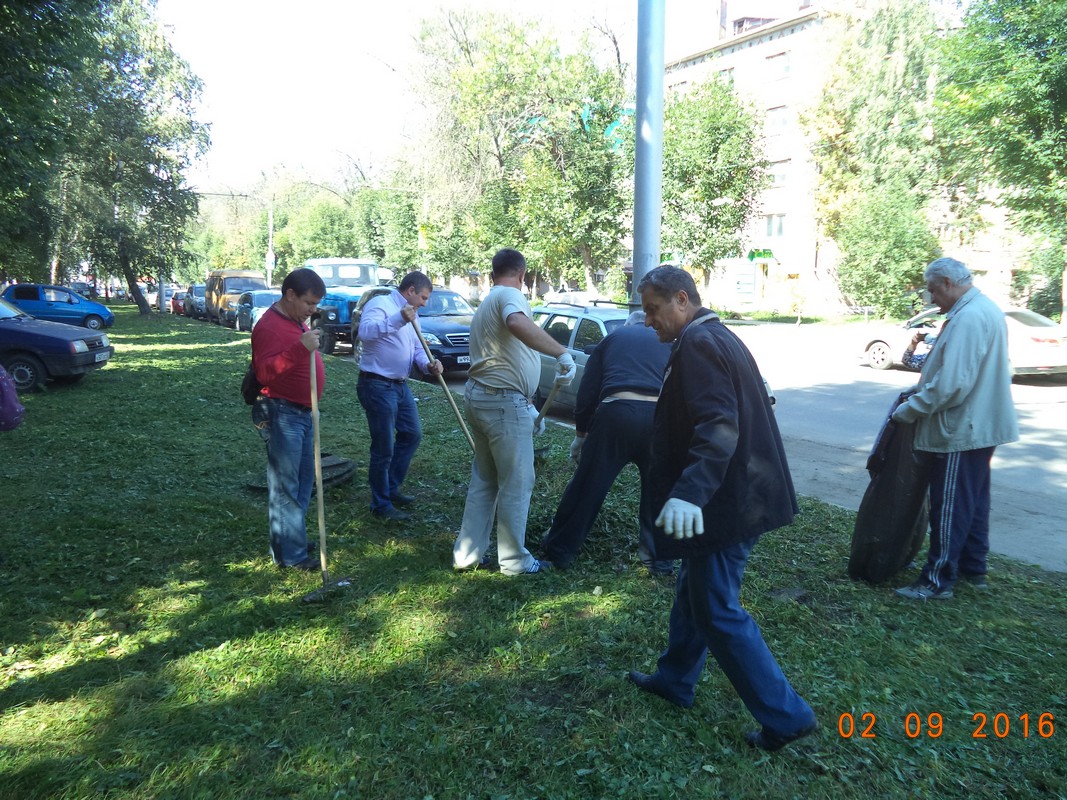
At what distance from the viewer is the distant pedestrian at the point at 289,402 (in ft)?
15.8

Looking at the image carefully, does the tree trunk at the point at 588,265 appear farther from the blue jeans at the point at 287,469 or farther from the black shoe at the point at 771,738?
the black shoe at the point at 771,738

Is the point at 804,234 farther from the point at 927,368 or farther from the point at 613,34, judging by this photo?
the point at 927,368

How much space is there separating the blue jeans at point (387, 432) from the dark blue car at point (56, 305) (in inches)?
856

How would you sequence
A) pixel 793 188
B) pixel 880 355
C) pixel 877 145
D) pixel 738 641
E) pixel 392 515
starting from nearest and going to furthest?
pixel 738 641 → pixel 392 515 → pixel 880 355 → pixel 877 145 → pixel 793 188

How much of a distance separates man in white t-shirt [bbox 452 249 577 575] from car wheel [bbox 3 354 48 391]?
1141 centimetres

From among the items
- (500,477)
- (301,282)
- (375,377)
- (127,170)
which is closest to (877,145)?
(127,170)

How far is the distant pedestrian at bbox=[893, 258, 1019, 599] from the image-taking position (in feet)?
15.1

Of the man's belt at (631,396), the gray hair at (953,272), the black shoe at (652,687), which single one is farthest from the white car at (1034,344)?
the black shoe at (652,687)

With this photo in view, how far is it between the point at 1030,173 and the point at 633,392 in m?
19.3

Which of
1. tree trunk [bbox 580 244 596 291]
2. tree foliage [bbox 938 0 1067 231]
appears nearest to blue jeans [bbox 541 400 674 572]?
tree foliage [bbox 938 0 1067 231]

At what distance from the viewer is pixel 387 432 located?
616cm

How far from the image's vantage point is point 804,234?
132 feet

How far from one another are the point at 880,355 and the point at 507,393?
14.7 meters
